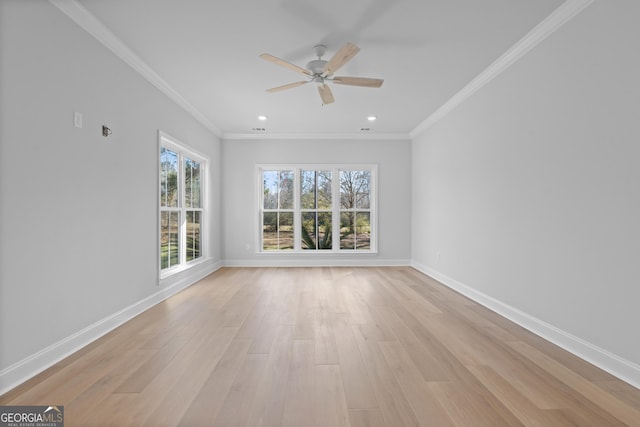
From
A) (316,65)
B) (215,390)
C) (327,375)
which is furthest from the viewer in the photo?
(316,65)

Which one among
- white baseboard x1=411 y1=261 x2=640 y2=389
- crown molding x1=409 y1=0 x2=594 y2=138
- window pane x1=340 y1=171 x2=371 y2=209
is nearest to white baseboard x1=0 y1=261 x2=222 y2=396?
window pane x1=340 y1=171 x2=371 y2=209

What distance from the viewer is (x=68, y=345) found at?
2.30 meters

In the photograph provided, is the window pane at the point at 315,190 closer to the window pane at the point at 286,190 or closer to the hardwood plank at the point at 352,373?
the window pane at the point at 286,190

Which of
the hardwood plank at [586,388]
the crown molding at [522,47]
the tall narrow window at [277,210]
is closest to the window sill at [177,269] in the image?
the tall narrow window at [277,210]

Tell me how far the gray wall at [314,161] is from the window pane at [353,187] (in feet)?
0.89

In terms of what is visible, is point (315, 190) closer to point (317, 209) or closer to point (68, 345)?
point (317, 209)

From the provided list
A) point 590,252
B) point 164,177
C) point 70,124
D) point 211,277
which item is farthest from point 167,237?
point 590,252

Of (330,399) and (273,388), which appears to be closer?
A: (330,399)

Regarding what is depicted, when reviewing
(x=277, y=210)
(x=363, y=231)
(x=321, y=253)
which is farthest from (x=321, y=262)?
(x=277, y=210)

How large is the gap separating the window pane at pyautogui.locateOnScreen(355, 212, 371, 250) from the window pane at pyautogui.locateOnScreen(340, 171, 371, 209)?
0.25 m

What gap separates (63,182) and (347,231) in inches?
188

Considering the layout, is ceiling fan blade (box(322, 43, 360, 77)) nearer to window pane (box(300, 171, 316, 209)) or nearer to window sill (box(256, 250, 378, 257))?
window pane (box(300, 171, 316, 209))

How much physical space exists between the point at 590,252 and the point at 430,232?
3.09 metres

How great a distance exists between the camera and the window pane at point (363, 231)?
635 centimetres
